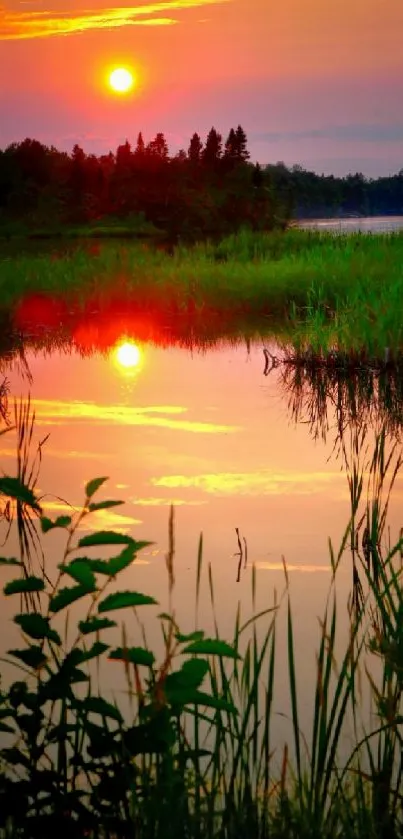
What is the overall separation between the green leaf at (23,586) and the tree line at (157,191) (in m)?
30.9

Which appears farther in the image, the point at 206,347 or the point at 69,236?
the point at 69,236

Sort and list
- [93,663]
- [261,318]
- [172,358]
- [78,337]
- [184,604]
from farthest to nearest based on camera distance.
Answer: [261,318], [78,337], [172,358], [184,604], [93,663]

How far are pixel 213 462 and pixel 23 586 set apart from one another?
4.28 metres

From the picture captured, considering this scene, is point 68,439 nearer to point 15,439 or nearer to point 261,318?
point 15,439

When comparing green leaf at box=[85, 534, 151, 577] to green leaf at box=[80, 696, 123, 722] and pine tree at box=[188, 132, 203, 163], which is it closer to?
green leaf at box=[80, 696, 123, 722]

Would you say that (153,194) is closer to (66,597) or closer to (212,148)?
(212,148)

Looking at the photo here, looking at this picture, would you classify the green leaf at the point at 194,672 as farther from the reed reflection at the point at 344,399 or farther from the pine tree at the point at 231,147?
the pine tree at the point at 231,147

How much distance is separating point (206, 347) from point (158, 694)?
9473 millimetres

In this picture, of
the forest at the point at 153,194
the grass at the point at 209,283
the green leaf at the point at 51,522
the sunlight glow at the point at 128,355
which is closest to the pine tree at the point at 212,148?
the forest at the point at 153,194

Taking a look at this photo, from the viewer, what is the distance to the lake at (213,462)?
4.30m

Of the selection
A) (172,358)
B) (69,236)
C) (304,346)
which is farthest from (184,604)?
(69,236)

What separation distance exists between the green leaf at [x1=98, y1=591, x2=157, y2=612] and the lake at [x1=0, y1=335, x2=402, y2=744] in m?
0.44

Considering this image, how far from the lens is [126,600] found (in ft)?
6.73

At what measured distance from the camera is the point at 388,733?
2.61m
